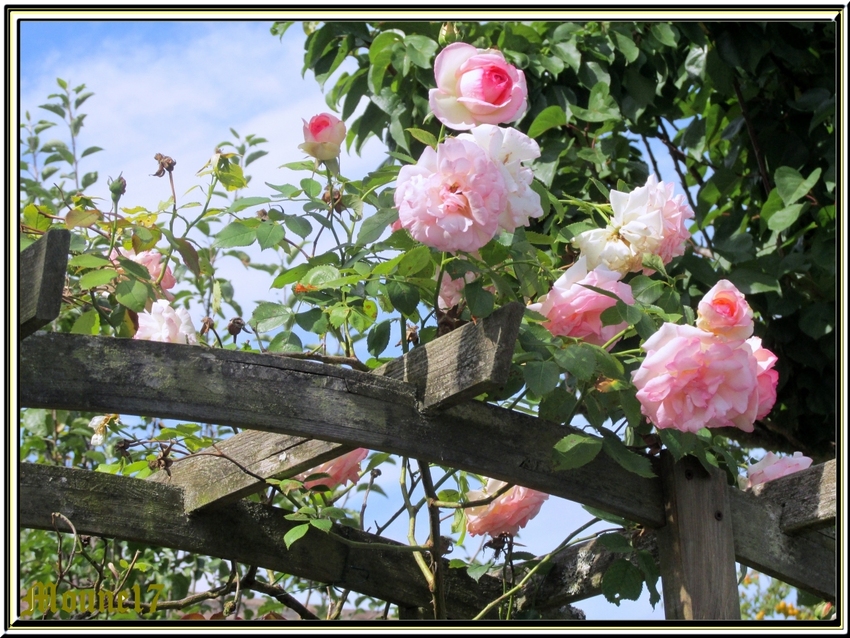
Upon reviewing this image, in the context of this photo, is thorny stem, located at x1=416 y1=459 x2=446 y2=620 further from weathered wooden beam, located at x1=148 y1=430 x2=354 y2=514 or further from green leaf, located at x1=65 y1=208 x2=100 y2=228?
green leaf, located at x1=65 y1=208 x2=100 y2=228

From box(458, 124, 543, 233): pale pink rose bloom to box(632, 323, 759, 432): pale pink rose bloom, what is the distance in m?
0.22

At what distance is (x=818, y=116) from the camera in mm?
2182

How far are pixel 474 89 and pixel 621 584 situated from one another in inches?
29.5

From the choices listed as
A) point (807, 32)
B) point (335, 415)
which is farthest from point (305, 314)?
point (807, 32)

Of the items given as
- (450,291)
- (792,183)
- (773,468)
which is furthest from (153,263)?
(792,183)

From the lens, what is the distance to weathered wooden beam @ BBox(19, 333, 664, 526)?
105cm

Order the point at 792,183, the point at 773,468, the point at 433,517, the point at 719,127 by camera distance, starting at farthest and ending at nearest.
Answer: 1. the point at 719,127
2. the point at 792,183
3. the point at 773,468
4. the point at 433,517

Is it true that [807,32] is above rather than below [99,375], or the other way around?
above

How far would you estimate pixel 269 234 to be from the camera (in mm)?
1221

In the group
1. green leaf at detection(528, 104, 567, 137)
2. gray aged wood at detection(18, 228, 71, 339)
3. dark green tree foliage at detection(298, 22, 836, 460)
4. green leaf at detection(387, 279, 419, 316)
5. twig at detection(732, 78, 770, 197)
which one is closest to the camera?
gray aged wood at detection(18, 228, 71, 339)

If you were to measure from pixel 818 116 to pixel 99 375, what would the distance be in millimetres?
1808

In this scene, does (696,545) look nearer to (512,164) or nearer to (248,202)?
(512,164)

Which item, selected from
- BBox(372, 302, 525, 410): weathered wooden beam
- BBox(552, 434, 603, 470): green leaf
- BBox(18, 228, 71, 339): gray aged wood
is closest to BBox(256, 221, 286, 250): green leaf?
BBox(372, 302, 525, 410): weathered wooden beam
